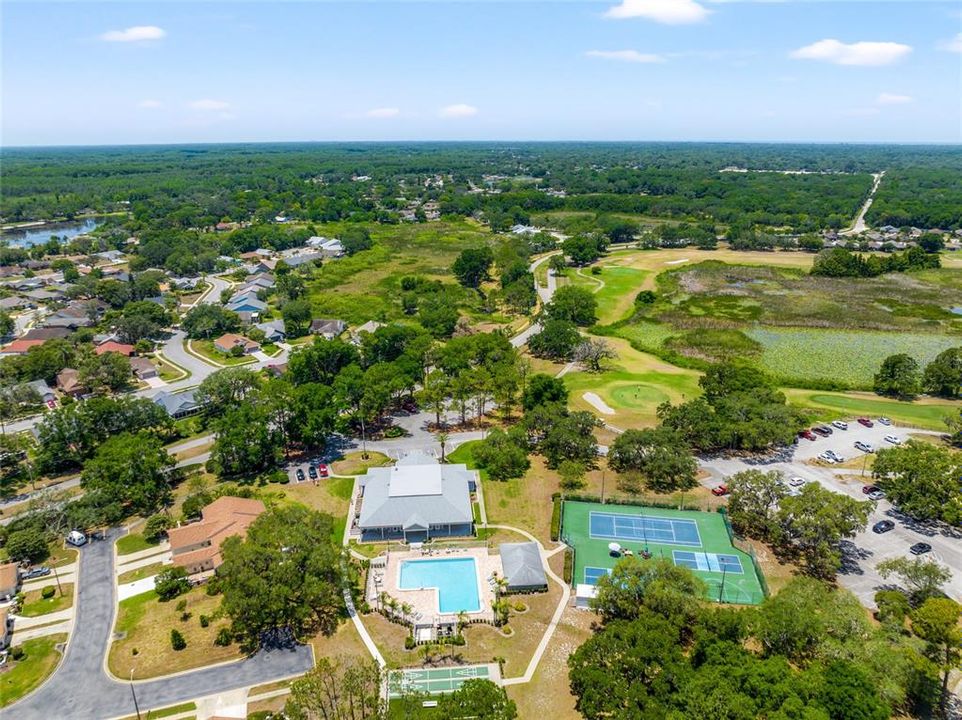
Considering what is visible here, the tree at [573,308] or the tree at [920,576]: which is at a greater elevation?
the tree at [573,308]

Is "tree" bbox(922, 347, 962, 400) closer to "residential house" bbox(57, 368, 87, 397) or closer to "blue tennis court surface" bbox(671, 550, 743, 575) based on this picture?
"blue tennis court surface" bbox(671, 550, 743, 575)

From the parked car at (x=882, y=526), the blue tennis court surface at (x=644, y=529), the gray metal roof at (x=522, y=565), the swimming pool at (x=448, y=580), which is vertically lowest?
the swimming pool at (x=448, y=580)

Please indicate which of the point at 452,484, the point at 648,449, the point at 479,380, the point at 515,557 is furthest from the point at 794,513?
the point at 479,380

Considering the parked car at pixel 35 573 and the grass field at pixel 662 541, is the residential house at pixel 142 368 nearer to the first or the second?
the parked car at pixel 35 573

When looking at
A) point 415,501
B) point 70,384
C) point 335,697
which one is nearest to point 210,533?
point 415,501

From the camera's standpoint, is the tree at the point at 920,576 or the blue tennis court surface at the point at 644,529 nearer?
the tree at the point at 920,576

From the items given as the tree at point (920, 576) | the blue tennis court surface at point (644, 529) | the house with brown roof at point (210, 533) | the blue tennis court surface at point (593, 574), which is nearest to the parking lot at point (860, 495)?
the tree at point (920, 576)

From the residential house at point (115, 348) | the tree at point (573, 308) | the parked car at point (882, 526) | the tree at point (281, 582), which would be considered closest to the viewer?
the tree at point (281, 582)
